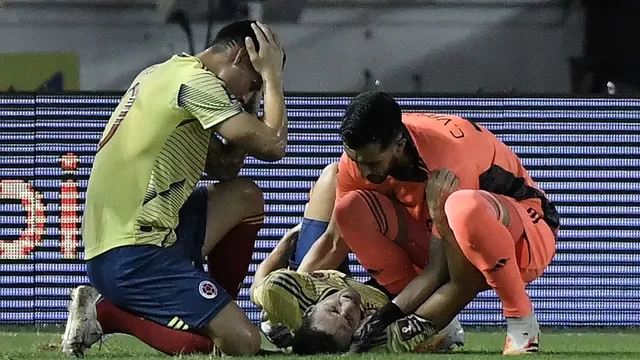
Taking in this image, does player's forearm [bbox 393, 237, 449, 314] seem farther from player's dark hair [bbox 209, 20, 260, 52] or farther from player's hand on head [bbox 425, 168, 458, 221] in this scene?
player's dark hair [bbox 209, 20, 260, 52]

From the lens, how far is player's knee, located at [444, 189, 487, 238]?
17.0 feet

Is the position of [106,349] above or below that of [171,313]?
below

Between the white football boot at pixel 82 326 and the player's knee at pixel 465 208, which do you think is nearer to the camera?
the player's knee at pixel 465 208

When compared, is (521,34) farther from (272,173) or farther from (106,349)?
(106,349)

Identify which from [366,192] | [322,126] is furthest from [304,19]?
[366,192]

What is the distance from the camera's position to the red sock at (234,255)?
5.86m

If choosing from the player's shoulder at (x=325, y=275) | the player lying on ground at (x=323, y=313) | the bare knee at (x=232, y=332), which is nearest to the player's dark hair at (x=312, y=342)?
the player lying on ground at (x=323, y=313)

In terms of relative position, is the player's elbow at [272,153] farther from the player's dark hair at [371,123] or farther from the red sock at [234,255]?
the red sock at [234,255]

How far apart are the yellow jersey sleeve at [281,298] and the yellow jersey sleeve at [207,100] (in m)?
0.69

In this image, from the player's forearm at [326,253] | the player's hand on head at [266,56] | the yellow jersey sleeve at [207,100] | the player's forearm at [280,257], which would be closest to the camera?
the yellow jersey sleeve at [207,100]

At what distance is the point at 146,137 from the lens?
209 inches

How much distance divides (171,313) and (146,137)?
629 millimetres

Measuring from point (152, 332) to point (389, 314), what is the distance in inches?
34.2

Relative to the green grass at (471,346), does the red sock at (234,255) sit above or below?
above
